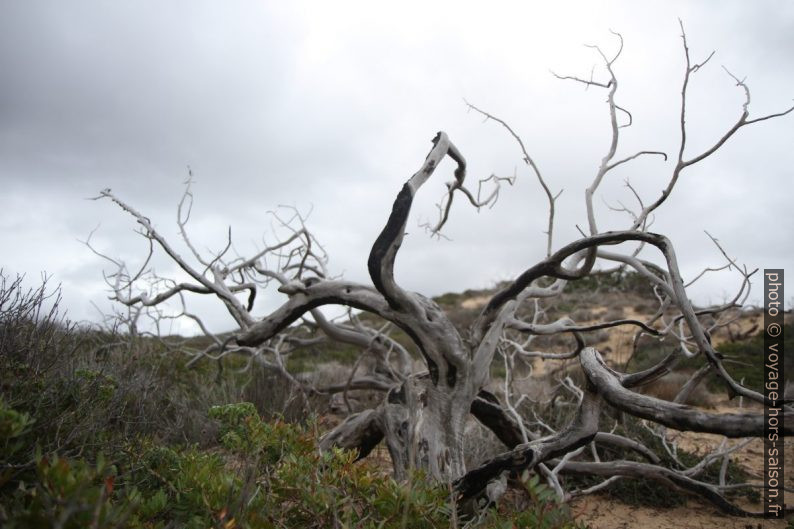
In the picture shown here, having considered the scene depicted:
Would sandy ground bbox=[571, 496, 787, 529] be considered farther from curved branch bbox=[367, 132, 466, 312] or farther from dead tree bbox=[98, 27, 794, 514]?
curved branch bbox=[367, 132, 466, 312]

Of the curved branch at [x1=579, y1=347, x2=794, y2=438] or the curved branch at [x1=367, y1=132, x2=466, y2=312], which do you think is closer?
the curved branch at [x1=579, y1=347, x2=794, y2=438]

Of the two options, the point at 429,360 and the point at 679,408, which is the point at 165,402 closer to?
the point at 429,360

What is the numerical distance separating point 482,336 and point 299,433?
2.13 metres

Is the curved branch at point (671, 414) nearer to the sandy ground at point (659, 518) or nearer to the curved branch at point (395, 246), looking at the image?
the curved branch at point (395, 246)

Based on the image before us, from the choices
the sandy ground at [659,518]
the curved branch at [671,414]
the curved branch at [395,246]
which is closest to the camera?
the curved branch at [671,414]

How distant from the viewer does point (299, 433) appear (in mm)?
2488

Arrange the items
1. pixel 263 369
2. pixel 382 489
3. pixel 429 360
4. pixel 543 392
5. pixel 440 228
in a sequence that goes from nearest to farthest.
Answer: pixel 382 489, pixel 429 360, pixel 440 228, pixel 263 369, pixel 543 392

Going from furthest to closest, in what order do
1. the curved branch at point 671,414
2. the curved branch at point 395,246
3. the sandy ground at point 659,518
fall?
1. the sandy ground at point 659,518
2. the curved branch at point 395,246
3. the curved branch at point 671,414

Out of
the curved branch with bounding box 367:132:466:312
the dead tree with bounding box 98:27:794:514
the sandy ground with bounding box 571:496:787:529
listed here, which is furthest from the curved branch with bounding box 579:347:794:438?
the sandy ground with bounding box 571:496:787:529

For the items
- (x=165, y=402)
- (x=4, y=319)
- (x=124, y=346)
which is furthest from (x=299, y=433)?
(x=124, y=346)

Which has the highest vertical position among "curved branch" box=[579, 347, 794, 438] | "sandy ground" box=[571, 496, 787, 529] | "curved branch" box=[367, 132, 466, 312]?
"curved branch" box=[367, 132, 466, 312]

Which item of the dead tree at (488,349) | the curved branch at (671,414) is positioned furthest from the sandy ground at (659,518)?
the curved branch at (671,414)

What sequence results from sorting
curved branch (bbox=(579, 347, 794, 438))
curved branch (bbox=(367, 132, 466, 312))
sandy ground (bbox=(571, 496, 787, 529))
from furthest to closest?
1. sandy ground (bbox=(571, 496, 787, 529))
2. curved branch (bbox=(367, 132, 466, 312))
3. curved branch (bbox=(579, 347, 794, 438))

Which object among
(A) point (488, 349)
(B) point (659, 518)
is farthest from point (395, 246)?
(B) point (659, 518)
